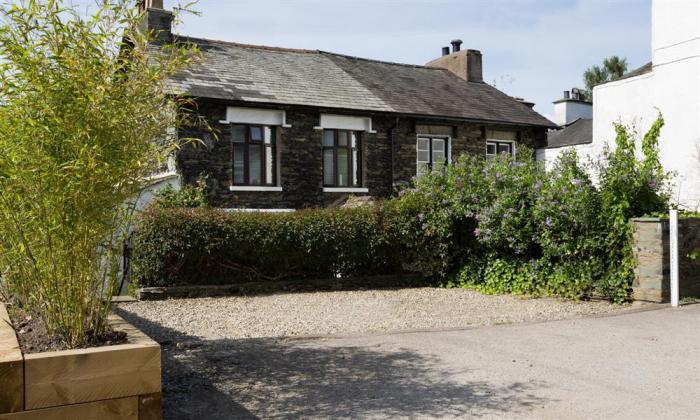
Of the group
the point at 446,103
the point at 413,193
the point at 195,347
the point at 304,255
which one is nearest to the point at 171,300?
the point at 304,255

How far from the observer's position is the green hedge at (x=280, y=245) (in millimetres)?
11000

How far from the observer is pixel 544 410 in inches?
187

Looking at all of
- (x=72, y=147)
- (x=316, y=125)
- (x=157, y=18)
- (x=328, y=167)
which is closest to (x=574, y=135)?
(x=328, y=167)

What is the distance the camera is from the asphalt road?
15.7ft

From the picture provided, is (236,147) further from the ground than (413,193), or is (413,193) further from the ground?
(236,147)

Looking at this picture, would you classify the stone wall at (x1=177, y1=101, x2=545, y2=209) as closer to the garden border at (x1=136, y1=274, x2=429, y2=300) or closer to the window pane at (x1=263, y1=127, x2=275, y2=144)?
the window pane at (x1=263, y1=127, x2=275, y2=144)

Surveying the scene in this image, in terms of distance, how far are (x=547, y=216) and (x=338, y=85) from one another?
979 centimetres

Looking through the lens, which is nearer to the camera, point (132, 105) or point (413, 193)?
point (132, 105)

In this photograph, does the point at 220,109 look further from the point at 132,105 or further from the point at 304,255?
the point at 132,105

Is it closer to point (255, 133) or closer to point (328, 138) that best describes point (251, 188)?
point (255, 133)

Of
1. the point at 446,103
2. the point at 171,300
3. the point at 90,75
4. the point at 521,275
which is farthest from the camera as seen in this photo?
the point at 446,103

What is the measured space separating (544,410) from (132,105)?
3.66m

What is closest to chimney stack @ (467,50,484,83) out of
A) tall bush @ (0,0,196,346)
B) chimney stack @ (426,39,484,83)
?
chimney stack @ (426,39,484,83)

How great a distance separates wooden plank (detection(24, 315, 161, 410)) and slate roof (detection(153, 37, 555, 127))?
493 inches
